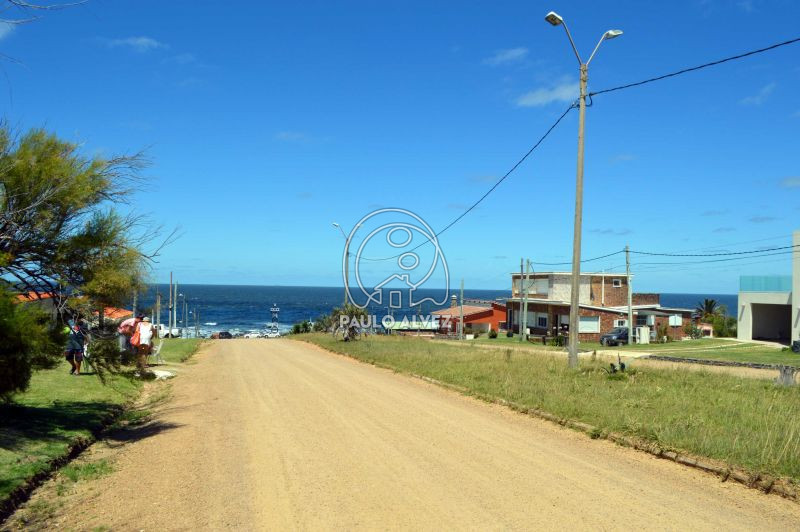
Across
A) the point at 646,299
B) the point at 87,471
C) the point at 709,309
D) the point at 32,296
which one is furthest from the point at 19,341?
the point at 709,309

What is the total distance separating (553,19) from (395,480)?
43.4ft

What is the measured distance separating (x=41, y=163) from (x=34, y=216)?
2.62 feet

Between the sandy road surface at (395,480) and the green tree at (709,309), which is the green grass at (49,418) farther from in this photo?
the green tree at (709,309)

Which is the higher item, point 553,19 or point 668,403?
point 553,19

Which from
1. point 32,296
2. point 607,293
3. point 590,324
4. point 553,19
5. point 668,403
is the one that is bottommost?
point 590,324

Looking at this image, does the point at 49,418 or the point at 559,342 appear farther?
Result: the point at 559,342

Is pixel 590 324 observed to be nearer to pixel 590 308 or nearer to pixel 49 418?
pixel 590 308

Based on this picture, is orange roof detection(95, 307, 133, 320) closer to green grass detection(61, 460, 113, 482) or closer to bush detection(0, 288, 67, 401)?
bush detection(0, 288, 67, 401)

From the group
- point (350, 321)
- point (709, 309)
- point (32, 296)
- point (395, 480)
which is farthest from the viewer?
point (709, 309)

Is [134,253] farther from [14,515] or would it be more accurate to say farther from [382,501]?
[382,501]

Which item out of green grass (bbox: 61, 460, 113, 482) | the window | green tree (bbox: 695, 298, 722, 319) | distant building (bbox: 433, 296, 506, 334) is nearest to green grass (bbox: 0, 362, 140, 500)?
green grass (bbox: 61, 460, 113, 482)

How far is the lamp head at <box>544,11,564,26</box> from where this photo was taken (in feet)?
53.0

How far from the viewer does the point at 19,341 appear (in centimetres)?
791

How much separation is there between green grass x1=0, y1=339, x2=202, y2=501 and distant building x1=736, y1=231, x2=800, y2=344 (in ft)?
136
